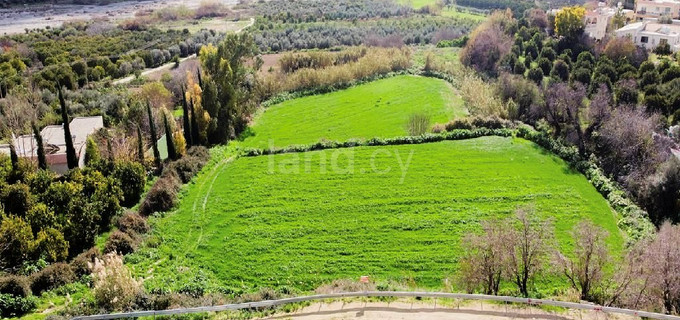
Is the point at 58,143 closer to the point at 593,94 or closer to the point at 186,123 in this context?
the point at 186,123

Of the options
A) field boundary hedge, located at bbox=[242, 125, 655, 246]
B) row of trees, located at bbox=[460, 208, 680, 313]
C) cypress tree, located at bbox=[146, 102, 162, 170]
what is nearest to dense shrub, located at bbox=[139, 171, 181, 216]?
cypress tree, located at bbox=[146, 102, 162, 170]

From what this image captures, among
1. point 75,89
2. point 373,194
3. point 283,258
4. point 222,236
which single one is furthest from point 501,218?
point 75,89

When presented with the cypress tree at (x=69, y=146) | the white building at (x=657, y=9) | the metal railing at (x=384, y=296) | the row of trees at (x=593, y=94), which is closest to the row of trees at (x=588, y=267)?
the metal railing at (x=384, y=296)

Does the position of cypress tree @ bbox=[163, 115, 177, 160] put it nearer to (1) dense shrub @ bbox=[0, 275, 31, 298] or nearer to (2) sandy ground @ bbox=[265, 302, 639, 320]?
(1) dense shrub @ bbox=[0, 275, 31, 298]

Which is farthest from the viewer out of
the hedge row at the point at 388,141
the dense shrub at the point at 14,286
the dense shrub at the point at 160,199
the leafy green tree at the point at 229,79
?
the leafy green tree at the point at 229,79

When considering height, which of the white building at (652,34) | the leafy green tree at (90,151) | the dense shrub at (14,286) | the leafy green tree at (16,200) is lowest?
the dense shrub at (14,286)

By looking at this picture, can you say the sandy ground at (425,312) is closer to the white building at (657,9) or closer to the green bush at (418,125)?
the green bush at (418,125)
